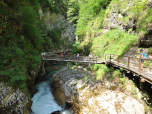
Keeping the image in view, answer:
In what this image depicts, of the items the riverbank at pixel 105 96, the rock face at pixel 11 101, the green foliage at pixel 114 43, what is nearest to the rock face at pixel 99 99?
the riverbank at pixel 105 96

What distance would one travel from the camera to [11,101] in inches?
205

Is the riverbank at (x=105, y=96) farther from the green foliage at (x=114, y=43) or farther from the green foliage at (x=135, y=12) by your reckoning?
the green foliage at (x=135, y=12)

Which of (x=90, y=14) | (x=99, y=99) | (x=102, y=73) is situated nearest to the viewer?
(x=99, y=99)

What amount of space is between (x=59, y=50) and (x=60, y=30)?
23.6 ft

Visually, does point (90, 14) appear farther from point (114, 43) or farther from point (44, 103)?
point (44, 103)

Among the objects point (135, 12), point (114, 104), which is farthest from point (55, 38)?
point (114, 104)

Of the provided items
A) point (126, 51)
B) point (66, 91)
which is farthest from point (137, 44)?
point (66, 91)

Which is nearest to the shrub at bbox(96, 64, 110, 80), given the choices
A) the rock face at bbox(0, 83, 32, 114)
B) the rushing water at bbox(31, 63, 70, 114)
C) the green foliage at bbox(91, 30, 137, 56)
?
the green foliage at bbox(91, 30, 137, 56)

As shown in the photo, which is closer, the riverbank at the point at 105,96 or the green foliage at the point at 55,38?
the riverbank at the point at 105,96

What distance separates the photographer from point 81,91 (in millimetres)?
7746

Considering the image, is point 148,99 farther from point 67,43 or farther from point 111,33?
point 67,43

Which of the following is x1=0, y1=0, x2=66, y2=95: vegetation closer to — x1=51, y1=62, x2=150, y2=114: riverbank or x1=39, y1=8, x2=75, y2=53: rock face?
x1=51, y1=62, x2=150, y2=114: riverbank

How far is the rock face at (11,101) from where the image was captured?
15.8ft

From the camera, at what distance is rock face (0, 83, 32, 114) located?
190 inches
